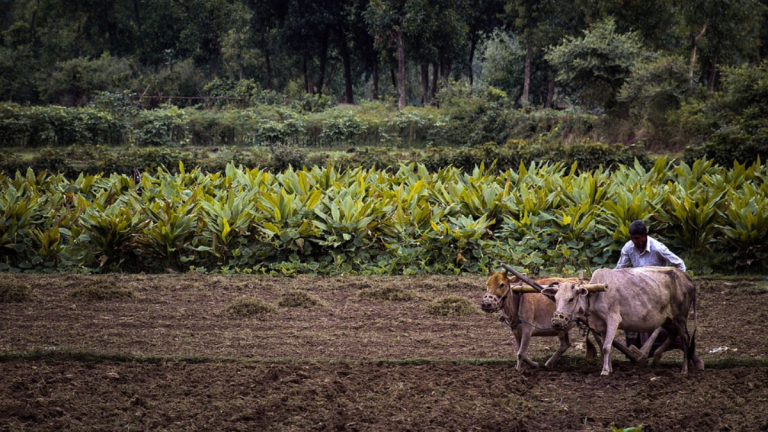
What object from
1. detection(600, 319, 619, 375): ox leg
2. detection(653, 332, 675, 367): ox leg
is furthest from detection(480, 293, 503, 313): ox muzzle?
detection(653, 332, 675, 367): ox leg

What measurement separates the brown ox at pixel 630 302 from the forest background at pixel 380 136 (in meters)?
3.96

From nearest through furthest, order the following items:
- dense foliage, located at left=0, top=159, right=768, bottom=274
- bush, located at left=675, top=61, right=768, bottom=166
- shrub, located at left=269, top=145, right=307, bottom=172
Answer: dense foliage, located at left=0, top=159, right=768, bottom=274 < bush, located at left=675, top=61, right=768, bottom=166 < shrub, located at left=269, top=145, right=307, bottom=172

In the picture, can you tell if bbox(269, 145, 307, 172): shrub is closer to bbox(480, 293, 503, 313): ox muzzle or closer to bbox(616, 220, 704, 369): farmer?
bbox(616, 220, 704, 369): farmer

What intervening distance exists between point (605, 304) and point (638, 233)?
0.80 m

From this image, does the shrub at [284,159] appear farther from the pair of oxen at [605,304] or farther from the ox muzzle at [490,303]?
the ox muzzle at [490,303]

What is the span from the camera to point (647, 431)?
498 centimetres

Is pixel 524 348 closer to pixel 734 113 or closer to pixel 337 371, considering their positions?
pixel 337 371

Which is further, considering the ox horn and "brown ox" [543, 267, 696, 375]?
"brown ox" [543, 267, 696, 375]

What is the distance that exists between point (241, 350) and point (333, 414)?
176cm

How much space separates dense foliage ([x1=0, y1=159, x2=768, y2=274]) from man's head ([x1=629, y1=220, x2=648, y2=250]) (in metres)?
3.37

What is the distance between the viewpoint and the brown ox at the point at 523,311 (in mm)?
5706

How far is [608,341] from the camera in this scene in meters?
5.59

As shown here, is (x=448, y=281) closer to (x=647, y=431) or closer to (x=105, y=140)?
(x=647, y=431)

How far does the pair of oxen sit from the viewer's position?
18.1 feet
